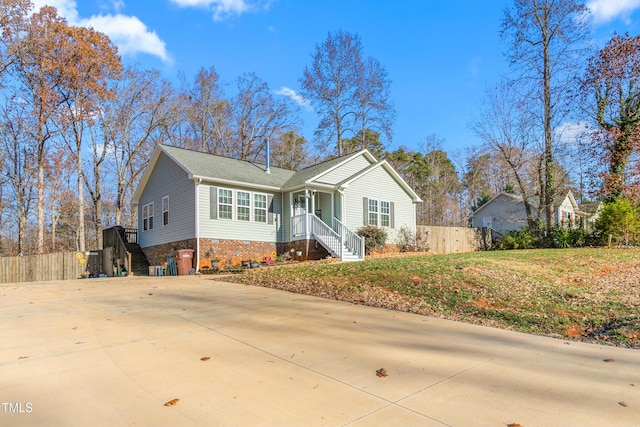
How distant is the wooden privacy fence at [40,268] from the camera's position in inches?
720

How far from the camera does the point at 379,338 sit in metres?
5.23

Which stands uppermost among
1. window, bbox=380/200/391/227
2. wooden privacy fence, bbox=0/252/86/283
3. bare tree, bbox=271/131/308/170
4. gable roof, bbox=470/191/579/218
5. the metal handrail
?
bare tree, bbox=271/131/308/170

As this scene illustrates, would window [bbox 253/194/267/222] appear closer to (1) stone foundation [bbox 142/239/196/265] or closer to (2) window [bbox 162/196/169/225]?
(1) stone foundation [bbox 142/239/196/265]

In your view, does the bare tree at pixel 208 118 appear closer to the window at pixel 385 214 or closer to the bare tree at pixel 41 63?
the bare tree at pixel 41 63

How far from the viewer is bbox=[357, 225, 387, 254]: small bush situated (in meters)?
17.8

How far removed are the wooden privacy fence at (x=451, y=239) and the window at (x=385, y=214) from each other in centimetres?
232

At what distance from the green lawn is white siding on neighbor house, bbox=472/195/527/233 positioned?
2024cm

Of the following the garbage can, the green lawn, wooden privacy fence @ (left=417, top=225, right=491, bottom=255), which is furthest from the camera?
wooden privacy fence @ (left=417, top=225, right=491, bottom=255)

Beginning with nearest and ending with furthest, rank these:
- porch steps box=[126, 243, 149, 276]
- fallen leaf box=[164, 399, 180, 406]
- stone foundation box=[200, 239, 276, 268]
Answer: fallen leaf box=[164, 399, 180, 406]
stone foundation box=[200, 239, 276, 268]
porch steps box=[126, 243, 149, 276]

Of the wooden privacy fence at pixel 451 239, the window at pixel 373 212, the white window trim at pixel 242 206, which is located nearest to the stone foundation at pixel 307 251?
the white window trim at pixel 242 206

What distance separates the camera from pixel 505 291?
26.7 ft

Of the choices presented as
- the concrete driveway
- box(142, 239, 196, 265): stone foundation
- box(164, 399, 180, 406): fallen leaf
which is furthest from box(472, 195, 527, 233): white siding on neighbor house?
box(164, 399, 180, 406): fallen leaf


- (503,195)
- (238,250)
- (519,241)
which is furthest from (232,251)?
(503,195)

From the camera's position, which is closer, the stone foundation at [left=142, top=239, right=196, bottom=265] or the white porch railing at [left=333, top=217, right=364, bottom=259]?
the stone foundation at [left=142, top=239, right=196, bottom=265]
